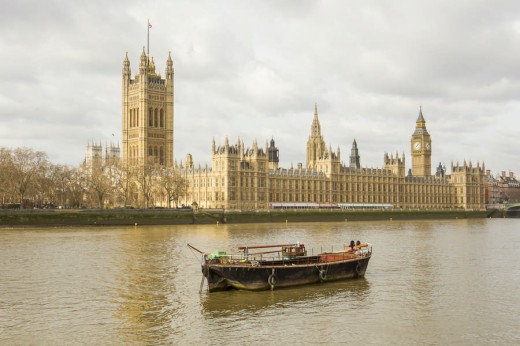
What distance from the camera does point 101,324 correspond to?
30.2 metres

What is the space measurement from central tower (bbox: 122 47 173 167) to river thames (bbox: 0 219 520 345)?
→ 110m

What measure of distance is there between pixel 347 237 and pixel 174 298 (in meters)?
46.6

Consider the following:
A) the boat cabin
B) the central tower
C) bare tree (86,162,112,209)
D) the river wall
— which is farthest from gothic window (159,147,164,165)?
the boat cabin

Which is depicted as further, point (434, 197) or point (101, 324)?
point (434, 197)

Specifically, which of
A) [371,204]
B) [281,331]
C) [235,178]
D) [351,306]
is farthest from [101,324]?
[371,204]

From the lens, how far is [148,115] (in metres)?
167

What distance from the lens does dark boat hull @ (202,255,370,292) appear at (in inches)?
1465

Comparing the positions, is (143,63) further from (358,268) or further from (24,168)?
(358,268)

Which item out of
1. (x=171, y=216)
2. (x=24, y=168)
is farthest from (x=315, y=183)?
(x=24, y=168)

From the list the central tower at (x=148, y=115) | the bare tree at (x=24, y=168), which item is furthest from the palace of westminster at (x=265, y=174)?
the bare tree at (x=24, y=168)

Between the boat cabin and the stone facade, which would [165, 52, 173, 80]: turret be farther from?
the boat cabin

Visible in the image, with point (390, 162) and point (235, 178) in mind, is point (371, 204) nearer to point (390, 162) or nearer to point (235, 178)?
point (390, 162)

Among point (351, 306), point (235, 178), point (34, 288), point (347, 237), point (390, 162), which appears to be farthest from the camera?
point (390, 162)

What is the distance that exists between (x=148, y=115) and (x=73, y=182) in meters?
47.6
